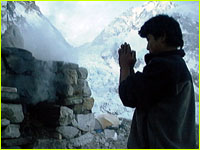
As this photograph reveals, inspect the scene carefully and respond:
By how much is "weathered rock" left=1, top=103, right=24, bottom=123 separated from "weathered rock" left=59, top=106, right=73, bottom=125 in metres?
0.49

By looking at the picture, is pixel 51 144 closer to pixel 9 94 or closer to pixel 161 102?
pixel 9 94

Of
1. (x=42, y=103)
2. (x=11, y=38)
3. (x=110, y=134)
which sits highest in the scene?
(x=11, y=38)

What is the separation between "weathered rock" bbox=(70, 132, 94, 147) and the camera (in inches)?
115

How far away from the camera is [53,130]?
2.80 m

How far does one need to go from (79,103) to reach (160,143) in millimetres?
2284

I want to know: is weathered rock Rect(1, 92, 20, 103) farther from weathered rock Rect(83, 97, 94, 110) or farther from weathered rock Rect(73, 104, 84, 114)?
weathered rock Rect(83, 97, 94, 110)

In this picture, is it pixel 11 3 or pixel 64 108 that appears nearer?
pixel 64 108

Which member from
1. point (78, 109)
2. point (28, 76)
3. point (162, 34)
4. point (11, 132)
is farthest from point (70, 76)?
point (162, 34)

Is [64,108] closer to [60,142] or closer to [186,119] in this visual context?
[60,142]

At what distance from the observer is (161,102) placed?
837mm

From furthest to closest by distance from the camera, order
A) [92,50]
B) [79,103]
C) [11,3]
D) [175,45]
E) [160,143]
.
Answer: [92,50]
[11,3]
[79,103]
[175,45]
[160,143]

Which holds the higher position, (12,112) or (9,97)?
(9,97)

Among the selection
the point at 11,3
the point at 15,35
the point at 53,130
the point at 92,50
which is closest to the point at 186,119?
the point at 53,130

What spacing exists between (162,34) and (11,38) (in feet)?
7.62
